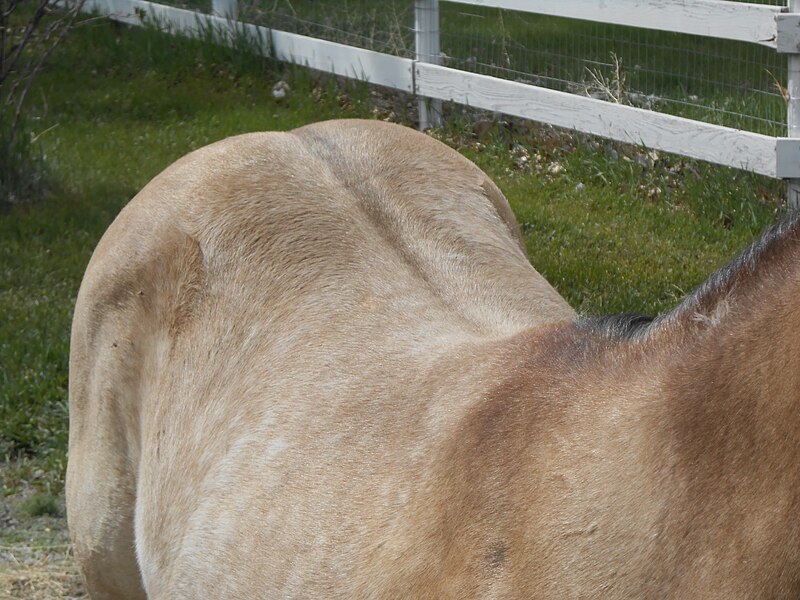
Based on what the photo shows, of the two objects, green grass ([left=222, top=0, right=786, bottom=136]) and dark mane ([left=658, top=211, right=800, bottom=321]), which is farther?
green grass ([left=222, top=0, right=786, bottom=136])

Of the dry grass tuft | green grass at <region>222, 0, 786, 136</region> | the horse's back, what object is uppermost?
the horse's back

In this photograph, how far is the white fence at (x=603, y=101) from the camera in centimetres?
579

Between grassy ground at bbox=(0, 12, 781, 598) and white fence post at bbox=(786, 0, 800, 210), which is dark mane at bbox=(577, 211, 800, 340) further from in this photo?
white fence post at bbox=(786, 0, 800, 210)

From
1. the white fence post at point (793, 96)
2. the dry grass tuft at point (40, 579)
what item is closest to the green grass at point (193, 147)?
the white fence post at point (793, 96)

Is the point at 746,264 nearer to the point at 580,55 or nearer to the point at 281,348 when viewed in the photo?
the point at 281,348

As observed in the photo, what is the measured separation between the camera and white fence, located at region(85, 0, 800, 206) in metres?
5.79

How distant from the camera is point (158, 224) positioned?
110 inches

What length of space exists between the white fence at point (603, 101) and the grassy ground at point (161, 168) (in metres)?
0.17

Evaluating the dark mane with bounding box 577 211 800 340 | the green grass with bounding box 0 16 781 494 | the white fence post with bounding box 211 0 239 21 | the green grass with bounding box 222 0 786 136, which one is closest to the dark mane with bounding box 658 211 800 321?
the dark mane with bounding box 577 211 800 340

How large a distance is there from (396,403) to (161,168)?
5.26 meters

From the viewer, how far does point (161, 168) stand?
280 inches

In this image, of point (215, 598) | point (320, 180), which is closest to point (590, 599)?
point (215, 598)

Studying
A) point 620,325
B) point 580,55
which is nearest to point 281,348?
point 620,325

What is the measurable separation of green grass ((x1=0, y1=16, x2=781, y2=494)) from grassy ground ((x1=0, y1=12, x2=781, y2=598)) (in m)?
0.01
